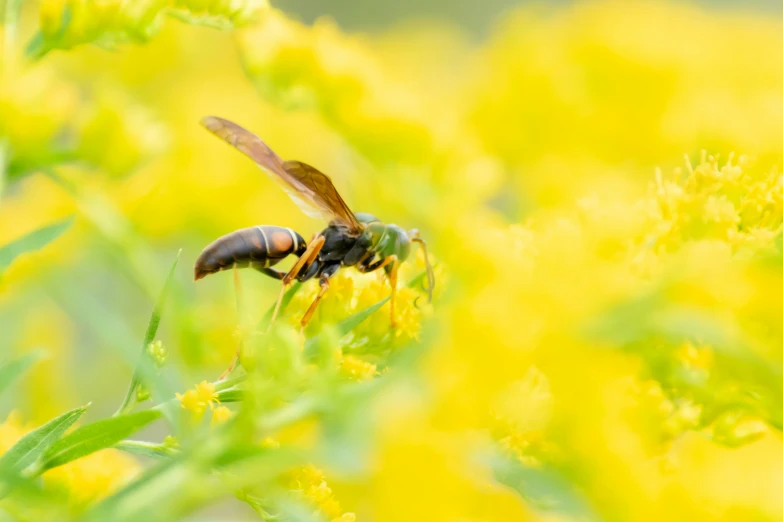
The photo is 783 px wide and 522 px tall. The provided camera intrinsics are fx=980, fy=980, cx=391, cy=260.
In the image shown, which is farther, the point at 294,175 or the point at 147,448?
the point at 294,175

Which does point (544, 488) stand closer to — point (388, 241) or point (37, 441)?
point (37, 441)

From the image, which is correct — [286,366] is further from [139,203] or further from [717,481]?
[139,203]

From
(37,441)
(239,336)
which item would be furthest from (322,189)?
(37,441)

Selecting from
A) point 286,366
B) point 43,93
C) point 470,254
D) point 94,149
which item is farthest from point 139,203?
point 286,366

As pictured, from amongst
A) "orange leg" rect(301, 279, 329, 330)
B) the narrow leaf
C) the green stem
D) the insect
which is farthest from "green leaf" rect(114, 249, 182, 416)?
the green stem

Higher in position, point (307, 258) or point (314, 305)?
point (307, 258)

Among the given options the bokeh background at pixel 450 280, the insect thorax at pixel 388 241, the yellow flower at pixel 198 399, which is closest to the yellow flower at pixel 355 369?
the bokeh background at pixel 450 280

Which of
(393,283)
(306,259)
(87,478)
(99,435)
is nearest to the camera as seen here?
(99,435)
